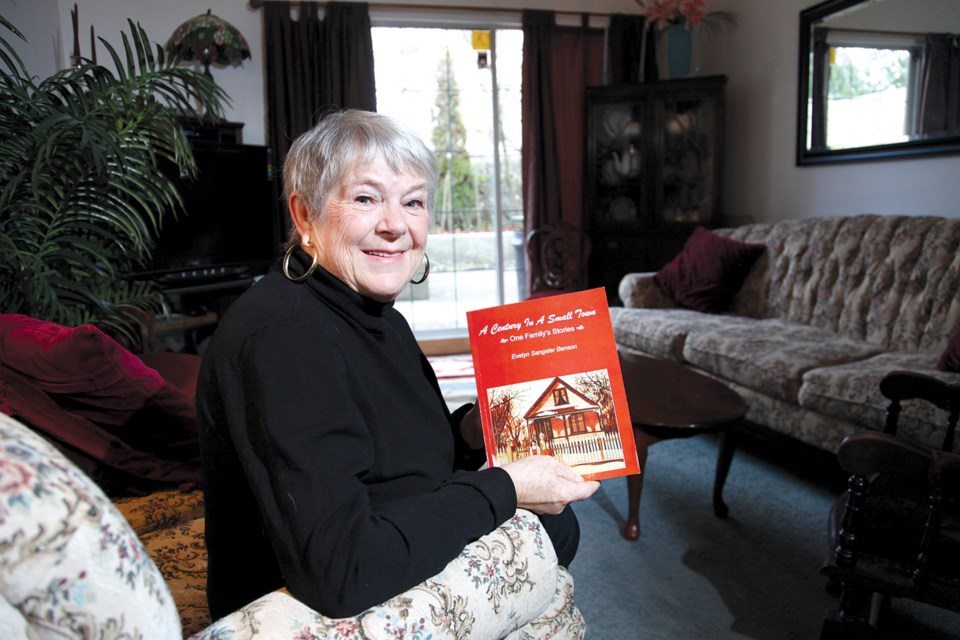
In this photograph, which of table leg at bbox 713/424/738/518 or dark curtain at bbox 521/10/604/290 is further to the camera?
dark curtain at bbox 521/10/604/290

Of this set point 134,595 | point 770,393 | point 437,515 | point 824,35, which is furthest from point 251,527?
point 824,35

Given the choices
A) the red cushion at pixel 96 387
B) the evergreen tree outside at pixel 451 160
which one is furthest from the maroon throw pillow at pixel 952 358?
the evergreen tree outside at pixel 451 160

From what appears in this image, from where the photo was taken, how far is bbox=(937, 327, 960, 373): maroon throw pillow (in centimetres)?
220

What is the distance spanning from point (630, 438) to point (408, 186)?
49 cm

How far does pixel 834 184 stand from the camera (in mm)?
3646

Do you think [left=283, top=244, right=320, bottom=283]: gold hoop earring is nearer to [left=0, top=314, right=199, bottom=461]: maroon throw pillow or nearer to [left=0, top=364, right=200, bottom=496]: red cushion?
[left=0, top=314, right=199, bottom=461]: maroon throw pillow

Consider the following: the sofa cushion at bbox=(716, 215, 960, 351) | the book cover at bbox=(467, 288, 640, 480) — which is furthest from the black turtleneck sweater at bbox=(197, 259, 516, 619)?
the sofa cushion at bbox=(716, 215, 960, 351)

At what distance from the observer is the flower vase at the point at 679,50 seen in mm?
4500

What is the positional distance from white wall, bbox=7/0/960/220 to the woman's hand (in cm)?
308

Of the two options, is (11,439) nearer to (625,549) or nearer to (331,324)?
(331,324)

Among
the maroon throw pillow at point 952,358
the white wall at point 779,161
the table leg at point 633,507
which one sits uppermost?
the white wall at point 779,161

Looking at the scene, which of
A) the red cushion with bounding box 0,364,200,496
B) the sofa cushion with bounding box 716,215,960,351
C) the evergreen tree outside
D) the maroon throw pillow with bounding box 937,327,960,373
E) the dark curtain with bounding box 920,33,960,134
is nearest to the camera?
the red cushion with bounding box 0,364,200,496

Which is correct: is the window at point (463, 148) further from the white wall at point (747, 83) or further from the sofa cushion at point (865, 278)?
the sofa cushion at point (865, 278)

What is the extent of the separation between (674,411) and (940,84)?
7.12 feet
